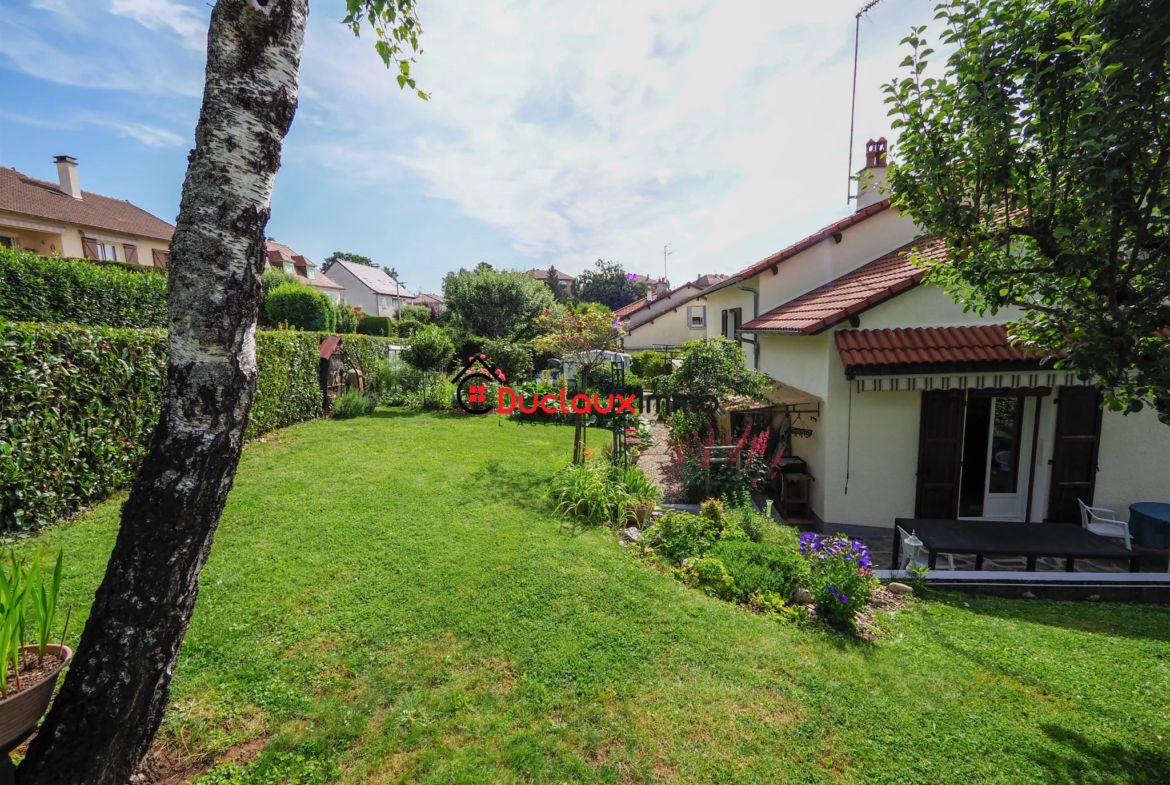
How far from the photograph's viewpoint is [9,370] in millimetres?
5512

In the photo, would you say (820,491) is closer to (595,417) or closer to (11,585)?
(595,417)

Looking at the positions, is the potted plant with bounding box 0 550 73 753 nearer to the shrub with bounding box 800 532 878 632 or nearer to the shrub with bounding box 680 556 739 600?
the shrub with bounding box 680 556 739 600

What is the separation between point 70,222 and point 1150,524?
154 ft

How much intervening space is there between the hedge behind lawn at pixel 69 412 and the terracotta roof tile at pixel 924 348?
10769 millimetres

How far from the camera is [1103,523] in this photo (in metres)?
8.76

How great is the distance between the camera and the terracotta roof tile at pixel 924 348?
8.05 metres

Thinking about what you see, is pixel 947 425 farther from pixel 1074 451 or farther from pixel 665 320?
pixel 665 320

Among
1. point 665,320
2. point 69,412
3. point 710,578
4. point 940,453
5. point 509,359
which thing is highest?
point 665,320

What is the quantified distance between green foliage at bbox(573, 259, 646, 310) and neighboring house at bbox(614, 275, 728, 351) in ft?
85.7

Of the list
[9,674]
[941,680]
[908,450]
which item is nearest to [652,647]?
[941,680]

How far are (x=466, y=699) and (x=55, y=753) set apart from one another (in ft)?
7.26

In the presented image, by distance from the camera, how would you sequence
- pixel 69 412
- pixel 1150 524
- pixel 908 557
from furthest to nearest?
pixel 1150 524, pixel 908 557, pixel 69 412

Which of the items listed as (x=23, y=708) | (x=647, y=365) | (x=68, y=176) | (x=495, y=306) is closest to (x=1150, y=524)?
(x=23, y=708)

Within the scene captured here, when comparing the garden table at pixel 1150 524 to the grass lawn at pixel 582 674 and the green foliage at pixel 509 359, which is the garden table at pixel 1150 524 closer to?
the grass lawn at pixel 582 674
